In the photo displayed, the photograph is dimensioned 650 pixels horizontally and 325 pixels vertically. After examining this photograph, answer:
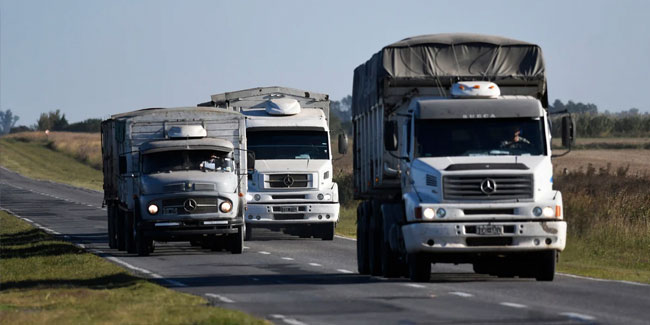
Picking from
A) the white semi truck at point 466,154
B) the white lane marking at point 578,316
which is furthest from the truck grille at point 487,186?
the white lane marking at point 578,316

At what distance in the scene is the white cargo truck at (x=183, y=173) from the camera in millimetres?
29891

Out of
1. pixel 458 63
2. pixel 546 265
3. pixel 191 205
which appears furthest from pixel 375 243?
pixel 191 205

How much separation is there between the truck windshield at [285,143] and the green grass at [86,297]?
20.4 feet

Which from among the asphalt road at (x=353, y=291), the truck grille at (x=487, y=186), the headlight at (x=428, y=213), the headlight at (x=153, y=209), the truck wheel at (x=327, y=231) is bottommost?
the asphalt road at (x=353, y=291)

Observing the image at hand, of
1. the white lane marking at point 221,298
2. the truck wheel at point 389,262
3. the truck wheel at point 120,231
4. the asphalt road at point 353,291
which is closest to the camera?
the asphalt road at point 353,291

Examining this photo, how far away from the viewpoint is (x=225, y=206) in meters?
30.1

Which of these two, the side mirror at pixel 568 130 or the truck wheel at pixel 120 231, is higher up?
the side mirror at pixel 568 130

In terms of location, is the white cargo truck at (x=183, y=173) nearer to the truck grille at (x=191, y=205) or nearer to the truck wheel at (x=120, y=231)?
the truck grille at (x=191, y=205)

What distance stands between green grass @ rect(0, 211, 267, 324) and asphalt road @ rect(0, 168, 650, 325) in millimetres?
562

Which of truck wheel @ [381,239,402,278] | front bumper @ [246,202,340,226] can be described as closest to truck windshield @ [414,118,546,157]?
A: truck wheel @ [381,239,402,278]

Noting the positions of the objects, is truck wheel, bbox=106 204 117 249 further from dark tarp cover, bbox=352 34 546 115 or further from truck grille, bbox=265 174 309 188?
dark tarp cover, bbox=352 34 546 115

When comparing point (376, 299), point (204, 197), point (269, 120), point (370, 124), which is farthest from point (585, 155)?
point (376, 299)

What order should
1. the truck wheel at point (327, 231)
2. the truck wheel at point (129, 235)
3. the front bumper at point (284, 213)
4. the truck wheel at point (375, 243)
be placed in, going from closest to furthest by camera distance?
the truck wheel at point (375, 243) < the truck wheel at point (129, 235) < the front bumper at point (284, 213) < the truck wheel at point (327, 231)

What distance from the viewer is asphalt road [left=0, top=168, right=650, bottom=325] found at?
55.8 ft
